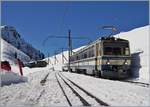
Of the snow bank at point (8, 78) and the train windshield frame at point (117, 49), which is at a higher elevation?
the train windshield frame at point (117, 49)

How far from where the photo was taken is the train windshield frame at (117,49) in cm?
2964

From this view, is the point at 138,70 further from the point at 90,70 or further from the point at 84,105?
the point at 84,105

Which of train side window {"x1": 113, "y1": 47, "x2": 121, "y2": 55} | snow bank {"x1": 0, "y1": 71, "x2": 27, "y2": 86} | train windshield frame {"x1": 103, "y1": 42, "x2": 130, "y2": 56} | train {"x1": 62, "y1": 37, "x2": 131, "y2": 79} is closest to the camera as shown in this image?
snow bank {"x1": 0, "y1": 71, "x2": 27, "y2": 86}

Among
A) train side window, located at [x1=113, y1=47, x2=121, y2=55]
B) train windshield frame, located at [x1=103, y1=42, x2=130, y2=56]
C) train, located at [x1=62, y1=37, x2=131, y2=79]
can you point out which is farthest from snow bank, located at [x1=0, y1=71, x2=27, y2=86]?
train side window, located at [x1=113, y1=47, x2=121, y2=55]

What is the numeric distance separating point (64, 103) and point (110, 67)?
1738cm

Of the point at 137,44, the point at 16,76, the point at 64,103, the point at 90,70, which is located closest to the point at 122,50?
the point at 90,70

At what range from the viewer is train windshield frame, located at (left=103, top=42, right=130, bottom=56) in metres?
29.6

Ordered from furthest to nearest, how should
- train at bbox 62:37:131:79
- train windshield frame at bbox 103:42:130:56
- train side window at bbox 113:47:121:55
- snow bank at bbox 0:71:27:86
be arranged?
train side window at bbox 113:47:121:55 → train windshield frame at bbox 103:42:130:56 → train at bbox 62:37:131:79 → snow bank at bbox 0:71:27:86

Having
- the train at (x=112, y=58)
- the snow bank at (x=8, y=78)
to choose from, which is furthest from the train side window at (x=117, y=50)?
the snow bank at (x=8, y=78)

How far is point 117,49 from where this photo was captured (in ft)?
98.1

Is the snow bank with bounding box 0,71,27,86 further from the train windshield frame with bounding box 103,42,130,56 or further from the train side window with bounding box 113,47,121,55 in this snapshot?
the train side window with bounding box 113,47,121,55

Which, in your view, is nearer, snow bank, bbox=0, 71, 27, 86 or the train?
snow bank, bbox=0, 71, 27, 86

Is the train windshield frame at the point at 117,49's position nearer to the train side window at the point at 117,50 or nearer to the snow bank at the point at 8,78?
the train side window at the point at 117,50

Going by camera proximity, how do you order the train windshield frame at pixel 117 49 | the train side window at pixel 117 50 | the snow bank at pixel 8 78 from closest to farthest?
the snow bank at pixel 8 78
the train windshield frame at pixel 117 49
the train side window at pixel 117 50
